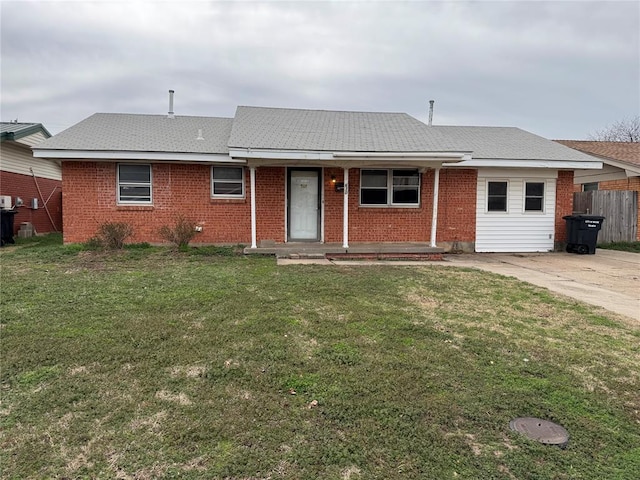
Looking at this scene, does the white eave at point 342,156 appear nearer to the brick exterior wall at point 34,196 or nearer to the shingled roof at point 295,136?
the shingled roof at point 295,136

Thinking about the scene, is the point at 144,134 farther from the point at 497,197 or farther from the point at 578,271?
the point at 578,271

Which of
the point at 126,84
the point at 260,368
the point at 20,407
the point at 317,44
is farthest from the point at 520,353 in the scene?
the point at 126,84

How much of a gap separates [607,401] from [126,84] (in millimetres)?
26125

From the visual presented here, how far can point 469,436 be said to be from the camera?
2.70 m

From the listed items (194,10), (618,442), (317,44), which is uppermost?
(317,44)

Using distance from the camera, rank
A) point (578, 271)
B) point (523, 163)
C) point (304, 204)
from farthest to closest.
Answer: point (304, 204)
point (523, 163)
point (578, 271)

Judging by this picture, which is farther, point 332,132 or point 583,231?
point 583,231

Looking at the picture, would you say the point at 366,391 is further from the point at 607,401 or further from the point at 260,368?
the point at 607,401

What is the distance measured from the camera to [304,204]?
487 inches

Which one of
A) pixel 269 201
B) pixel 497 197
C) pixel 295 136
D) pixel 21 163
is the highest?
pixel 295 136

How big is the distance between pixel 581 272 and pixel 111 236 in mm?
11926

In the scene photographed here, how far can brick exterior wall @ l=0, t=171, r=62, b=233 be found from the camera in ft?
47.6

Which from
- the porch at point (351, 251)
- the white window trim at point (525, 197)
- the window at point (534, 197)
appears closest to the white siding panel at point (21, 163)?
the porch at point (351, 251)

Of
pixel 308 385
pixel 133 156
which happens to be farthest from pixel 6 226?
pixel 308 385
